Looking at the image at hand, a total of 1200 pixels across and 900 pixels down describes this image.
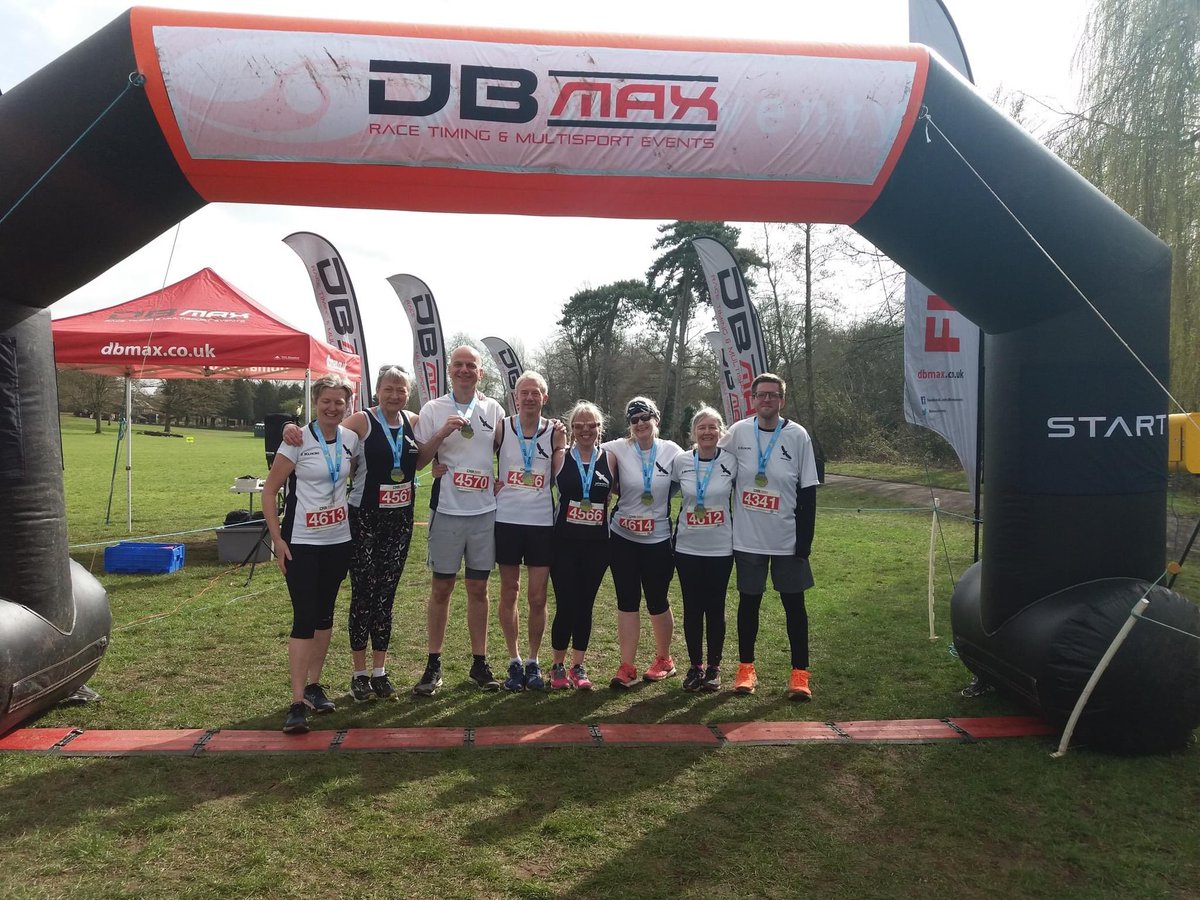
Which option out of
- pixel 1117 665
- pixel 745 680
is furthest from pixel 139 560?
pixel 1117 665

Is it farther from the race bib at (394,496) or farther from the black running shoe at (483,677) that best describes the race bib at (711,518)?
the race bib at (394,496)

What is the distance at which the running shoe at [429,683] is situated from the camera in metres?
4.41

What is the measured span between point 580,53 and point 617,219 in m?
0.80

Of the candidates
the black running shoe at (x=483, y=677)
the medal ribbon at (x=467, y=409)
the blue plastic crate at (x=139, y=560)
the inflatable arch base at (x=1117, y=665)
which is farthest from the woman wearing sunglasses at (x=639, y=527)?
the blue plastic crate at (x=139, y=560)

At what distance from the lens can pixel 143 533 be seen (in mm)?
10688

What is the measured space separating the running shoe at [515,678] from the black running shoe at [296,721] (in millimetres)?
1055

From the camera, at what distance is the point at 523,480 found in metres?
4.44

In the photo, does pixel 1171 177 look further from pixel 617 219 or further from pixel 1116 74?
pixel 617 219

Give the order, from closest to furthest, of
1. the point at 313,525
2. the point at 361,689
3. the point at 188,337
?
1. the point at 313,525
2. the point at 361,689
3. the point at 188,337

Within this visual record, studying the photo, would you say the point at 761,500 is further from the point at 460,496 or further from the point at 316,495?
the point at 316,495

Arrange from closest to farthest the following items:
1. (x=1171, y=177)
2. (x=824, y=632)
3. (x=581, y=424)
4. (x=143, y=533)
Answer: (x=581, y=424) < (x=824, y=632) < (x=1171, y=177) < (x=143, y=533)

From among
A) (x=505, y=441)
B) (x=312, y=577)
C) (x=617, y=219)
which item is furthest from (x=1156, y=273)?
(x=312, y=577)

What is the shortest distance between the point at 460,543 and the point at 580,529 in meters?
0.68

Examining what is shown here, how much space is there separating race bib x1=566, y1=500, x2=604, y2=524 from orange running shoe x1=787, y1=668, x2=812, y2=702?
1.49 meters
